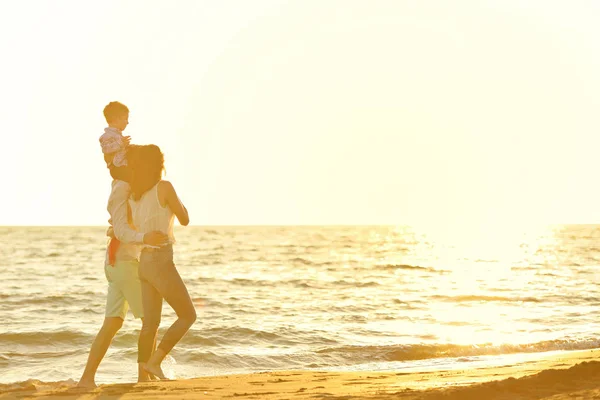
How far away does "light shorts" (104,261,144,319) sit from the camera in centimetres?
677

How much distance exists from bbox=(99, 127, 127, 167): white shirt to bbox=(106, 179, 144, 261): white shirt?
185 mm

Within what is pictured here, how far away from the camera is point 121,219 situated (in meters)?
6.68

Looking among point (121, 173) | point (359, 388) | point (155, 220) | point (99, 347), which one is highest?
point (121, 173)

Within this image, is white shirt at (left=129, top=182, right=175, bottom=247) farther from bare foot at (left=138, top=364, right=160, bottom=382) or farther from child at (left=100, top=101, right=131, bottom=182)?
bare foot at (left=138, top=364, right=160, bottom=382)

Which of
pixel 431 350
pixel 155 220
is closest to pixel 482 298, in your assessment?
pixel 431 350

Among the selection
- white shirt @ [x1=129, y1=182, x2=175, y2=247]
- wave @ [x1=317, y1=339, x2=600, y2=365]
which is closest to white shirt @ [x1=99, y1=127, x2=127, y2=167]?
white shirt @ [x1=129, y1=182, x2=175, y2=247]

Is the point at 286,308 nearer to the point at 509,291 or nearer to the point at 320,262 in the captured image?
the point at 509,291

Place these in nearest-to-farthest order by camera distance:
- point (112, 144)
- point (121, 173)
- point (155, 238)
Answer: point (155, 238), point (112, 144), point (121, 173)

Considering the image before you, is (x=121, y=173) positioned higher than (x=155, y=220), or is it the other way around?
(x=121, y=173)

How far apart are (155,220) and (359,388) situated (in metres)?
2.15

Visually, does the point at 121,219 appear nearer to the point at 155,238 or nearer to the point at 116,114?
the point at 155,238

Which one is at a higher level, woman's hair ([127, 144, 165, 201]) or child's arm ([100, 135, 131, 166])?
child's arm ([100, 135, 131, 166])

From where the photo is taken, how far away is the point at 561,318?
15.6m

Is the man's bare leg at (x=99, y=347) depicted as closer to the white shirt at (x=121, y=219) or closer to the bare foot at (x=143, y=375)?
the bare foot at (x=143, y=375)
